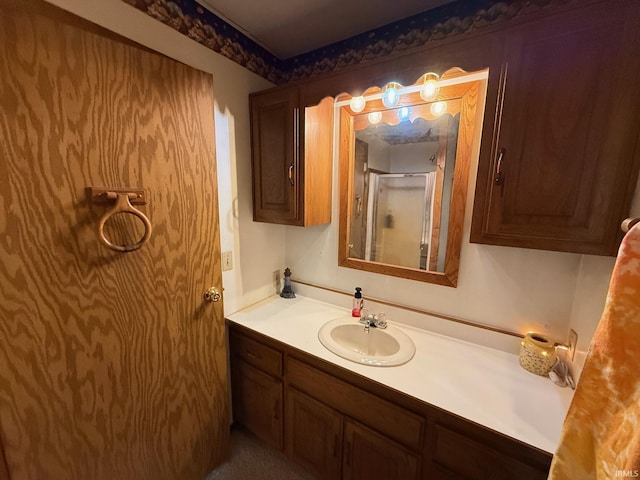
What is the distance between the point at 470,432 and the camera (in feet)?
2.84

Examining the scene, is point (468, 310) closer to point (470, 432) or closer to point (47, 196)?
point (470, 432)

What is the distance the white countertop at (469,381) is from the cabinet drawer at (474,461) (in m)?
0.09

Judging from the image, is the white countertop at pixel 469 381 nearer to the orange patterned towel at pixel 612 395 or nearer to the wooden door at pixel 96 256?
the orange patterned towel at pixel 612 395

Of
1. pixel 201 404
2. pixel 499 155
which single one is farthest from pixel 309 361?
pixel 499 155

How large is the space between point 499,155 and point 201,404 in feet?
5.62

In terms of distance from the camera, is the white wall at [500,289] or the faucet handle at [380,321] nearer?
the white wall at [500,289]

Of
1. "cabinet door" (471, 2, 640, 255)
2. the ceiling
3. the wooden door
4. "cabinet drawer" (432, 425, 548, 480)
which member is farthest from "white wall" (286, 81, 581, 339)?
the wooden door

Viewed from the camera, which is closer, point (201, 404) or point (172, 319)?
point (172, 319)

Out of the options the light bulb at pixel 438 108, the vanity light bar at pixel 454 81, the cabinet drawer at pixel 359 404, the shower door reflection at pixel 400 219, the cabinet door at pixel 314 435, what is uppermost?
the vanity light bar at pixel 454 81

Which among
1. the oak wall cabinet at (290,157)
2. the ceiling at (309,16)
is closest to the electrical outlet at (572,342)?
the oak wall cabinet at (290,157)

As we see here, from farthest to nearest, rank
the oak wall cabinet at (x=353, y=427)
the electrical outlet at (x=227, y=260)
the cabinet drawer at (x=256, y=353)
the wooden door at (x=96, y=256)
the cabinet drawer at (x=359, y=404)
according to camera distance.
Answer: the electrical outlet at (x=227, y=260) < the cabinet drawer at (x=256, y=353) < the cabinet drawer at (x=359, y=404) < the oak wall cabinet at (x=353, y=427) < the wooden door at (x=96, y=256)

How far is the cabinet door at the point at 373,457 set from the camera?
1010 mm

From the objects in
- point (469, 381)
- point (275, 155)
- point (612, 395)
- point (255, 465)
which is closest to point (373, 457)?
point (469, 381)

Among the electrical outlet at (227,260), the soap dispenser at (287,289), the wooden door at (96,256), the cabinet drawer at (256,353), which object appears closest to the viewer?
the wooden door at (96,256)
